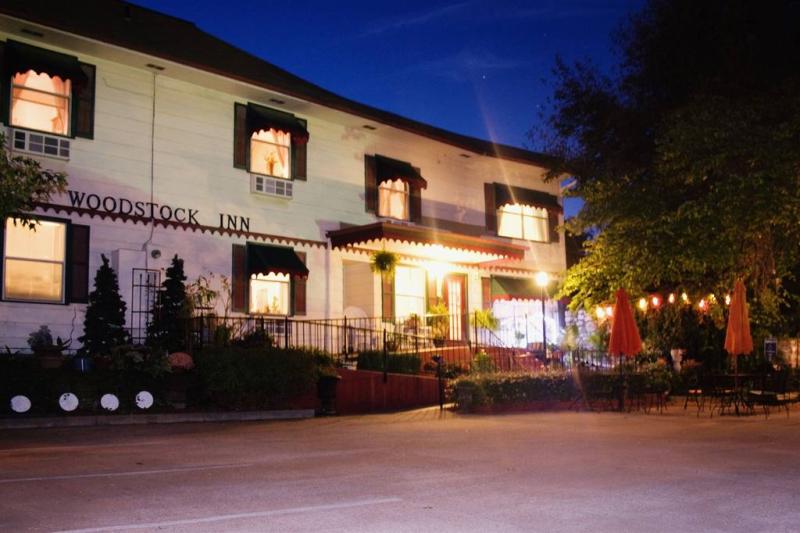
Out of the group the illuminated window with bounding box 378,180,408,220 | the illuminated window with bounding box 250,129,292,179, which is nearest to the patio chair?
the illuminated window with bounding box 378,180,408,220

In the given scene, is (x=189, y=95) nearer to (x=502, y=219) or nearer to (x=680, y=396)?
(x=502, y=219)

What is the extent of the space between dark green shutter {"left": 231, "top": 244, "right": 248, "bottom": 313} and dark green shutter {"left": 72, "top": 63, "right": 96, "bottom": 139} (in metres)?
4.08

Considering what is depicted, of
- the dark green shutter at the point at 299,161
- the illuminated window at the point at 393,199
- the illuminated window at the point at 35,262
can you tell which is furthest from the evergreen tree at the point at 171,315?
the illuminated window at the point at 393,199

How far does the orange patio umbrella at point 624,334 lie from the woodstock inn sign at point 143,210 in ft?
27.9

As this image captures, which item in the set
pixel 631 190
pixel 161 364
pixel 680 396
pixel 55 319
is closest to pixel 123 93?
pixel 55 319

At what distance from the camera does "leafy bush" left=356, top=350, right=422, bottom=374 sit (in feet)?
63.7

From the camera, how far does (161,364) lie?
51.1ft

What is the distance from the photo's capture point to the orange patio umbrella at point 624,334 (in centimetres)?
1716

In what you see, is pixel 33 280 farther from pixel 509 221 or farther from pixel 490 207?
pixel 509 221

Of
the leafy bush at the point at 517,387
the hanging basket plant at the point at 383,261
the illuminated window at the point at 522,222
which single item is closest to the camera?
the leafy bush at the point at 517,387

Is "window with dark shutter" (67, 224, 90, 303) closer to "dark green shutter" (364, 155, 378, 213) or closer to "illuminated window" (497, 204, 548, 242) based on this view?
"dark green shutter" (364, 155, 378, 213)

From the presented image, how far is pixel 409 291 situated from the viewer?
23594 mm

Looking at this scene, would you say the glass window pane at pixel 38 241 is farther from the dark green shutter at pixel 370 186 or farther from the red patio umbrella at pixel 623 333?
the red patio umbrella at pixel 623 333

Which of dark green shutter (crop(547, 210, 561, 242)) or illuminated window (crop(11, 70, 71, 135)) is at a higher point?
illuminated window (crop(11, 70, 71, 135))
